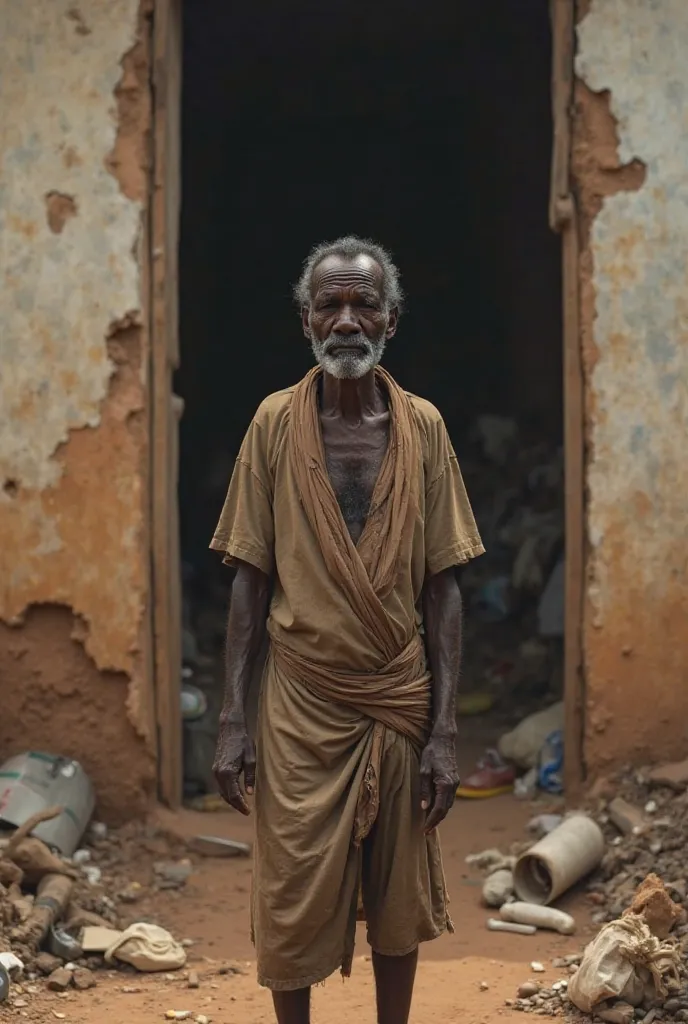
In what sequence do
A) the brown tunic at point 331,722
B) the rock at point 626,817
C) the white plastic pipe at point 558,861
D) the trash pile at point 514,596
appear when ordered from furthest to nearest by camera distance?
the trash pile at point 514,596 < the rock at point 626,817 < the white plastic pipe at point 558,861 < the brown tunic at point 331,722

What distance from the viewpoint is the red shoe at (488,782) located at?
6.39 metres

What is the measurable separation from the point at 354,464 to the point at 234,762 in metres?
0.74

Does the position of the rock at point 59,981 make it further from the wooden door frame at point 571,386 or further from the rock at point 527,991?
the wooden door frame at point 571,386

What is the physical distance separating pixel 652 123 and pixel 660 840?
2765 mm

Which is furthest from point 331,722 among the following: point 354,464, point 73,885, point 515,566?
point 515,566

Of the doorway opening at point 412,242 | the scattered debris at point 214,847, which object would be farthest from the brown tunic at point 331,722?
the doorway opening at point 412,242

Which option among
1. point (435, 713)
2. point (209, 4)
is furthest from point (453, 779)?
point (209, 4)

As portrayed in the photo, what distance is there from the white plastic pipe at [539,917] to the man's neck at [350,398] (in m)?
2.28

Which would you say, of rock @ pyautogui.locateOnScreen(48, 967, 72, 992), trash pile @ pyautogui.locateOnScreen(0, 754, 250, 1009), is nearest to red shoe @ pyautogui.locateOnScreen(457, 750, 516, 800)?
trash pile @ pyautogui.locateOnScreen(0, 754, 250, 1009)

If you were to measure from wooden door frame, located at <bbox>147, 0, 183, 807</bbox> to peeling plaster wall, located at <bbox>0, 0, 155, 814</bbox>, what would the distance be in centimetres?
7

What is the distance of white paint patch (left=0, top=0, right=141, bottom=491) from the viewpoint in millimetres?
5672

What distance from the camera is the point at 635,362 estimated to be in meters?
5.68

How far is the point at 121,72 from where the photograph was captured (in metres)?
5.67

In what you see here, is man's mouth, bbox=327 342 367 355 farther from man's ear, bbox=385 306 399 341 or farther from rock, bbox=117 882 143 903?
rock, bbox=117 882 143 903
